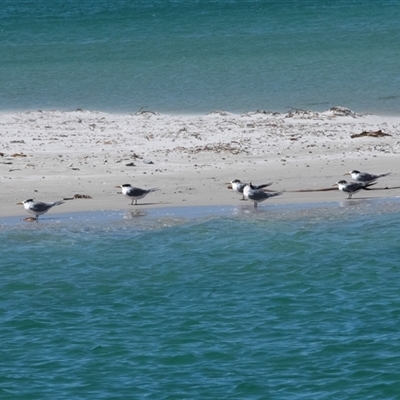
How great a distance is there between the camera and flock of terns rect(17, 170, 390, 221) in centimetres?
1282

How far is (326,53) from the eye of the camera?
108 ft

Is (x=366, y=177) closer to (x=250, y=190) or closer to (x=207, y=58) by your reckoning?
(x=250, y=190)

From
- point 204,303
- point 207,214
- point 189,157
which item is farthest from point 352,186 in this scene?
point 204,303

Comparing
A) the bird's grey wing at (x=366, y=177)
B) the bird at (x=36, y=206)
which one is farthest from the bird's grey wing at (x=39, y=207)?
the bird's grey wing at (x=366, y=177)

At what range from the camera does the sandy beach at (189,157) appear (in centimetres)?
1408

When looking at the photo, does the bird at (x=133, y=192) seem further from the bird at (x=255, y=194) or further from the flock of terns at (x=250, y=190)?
the bird at (x=255, y=194)

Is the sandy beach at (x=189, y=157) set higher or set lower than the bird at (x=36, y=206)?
higher

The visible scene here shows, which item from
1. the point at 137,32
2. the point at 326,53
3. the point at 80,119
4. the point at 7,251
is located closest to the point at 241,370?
the point at 7,251

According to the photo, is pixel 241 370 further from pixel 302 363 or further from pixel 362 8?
pixel 362 8

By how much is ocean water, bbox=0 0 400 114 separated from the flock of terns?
26.0 feet

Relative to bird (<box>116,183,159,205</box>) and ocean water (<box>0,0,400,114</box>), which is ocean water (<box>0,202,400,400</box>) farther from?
ocean water (<box>0,0,400,114</box>)

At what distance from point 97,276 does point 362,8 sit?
129 ft

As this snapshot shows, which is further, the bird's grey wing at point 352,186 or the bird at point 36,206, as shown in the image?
the bird's grey wing at point 352,186

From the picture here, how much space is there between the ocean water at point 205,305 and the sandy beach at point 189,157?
0.67 meters
